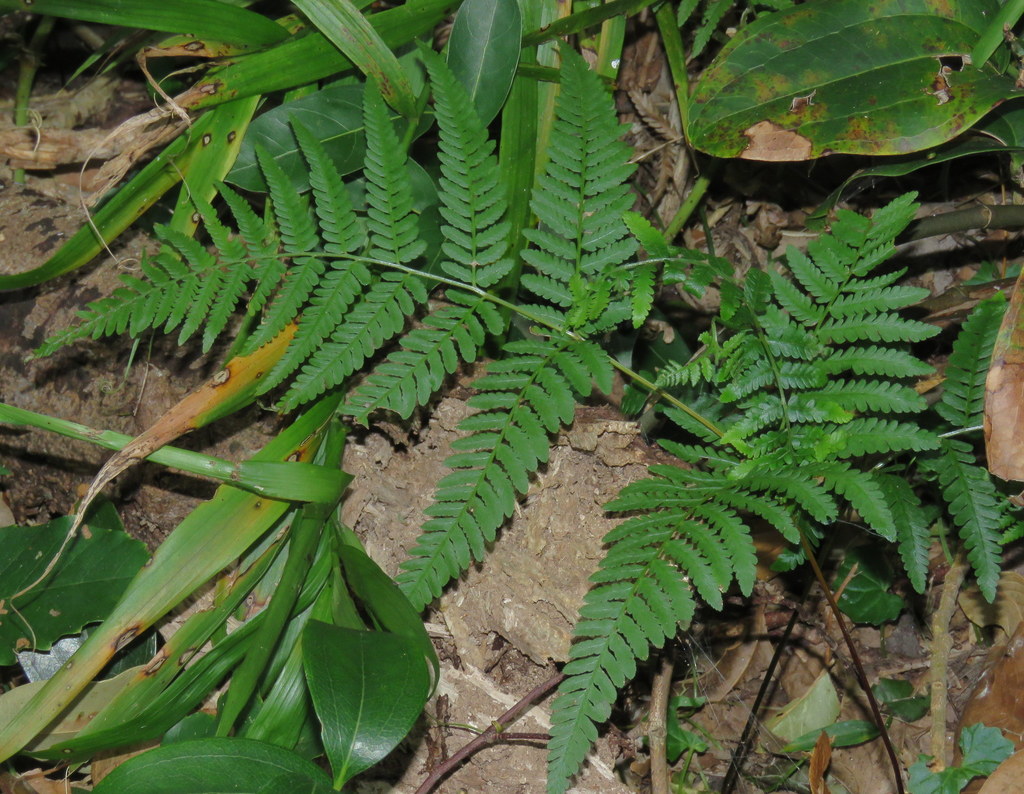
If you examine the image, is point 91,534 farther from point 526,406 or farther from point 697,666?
point 697,666

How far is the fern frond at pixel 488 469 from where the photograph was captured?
170cm

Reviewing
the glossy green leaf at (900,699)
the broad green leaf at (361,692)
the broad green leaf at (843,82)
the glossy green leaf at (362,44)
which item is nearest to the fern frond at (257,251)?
the glossy green leaf at (362,44)

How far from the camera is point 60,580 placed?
79.4 inches

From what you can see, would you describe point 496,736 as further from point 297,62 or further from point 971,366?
point 297,62

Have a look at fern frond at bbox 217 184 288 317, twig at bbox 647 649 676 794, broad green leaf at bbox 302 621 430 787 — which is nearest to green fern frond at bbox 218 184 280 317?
fern frond at bbox 217 184 288 317

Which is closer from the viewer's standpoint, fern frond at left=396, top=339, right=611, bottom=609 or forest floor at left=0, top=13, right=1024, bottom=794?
fern frond at left=396, top=339, right=611, bottom=609

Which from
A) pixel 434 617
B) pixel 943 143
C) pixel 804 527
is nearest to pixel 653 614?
pixel 804 527

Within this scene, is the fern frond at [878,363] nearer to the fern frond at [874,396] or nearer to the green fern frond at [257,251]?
the fern frond at [874,396]

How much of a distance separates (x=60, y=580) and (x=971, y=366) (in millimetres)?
2129

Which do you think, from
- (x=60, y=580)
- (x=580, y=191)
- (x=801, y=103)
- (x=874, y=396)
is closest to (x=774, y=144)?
(x=801, y=103)

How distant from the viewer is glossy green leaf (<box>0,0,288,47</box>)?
202 centimetres

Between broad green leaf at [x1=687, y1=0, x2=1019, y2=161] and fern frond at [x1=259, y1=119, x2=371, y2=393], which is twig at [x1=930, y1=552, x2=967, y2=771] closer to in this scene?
broad green leaf at [x1=687, y1=0, x2=1019, y2=161]

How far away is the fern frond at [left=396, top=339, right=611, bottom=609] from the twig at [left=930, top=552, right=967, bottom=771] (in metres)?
1.08

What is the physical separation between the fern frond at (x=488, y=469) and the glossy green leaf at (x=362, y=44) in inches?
29.6
